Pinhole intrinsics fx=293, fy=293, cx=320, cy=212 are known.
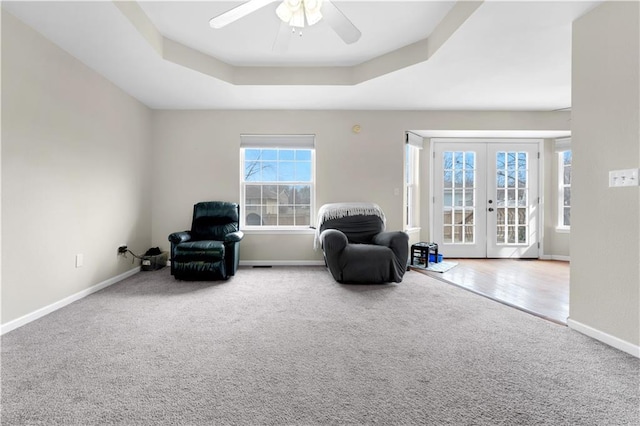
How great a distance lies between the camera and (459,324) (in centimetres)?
221

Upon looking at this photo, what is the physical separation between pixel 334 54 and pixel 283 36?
3.87 feet

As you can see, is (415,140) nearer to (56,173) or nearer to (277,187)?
(277,187)

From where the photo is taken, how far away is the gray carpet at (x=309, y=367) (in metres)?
1.26

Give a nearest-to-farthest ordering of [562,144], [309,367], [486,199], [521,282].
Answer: [309,367], [521,282], [562,144], [486,199]

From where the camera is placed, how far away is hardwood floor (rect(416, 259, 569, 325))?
8.60 ft

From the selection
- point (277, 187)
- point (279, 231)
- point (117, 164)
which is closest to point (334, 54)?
point (277, 187)

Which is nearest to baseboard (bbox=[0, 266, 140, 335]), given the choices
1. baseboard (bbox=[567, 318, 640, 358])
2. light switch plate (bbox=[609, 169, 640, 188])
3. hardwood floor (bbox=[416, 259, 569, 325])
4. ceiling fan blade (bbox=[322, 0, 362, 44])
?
ceiling fan blade (bbox=[322, 0, 362, 44])

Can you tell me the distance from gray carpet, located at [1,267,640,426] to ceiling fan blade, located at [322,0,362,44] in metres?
2.12

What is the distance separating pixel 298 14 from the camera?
78.4 inches

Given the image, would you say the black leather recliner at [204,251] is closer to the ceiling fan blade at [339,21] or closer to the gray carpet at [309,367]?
the gray carpet at [309,367]

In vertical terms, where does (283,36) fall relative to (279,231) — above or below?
above

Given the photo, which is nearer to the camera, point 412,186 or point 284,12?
point 284,12

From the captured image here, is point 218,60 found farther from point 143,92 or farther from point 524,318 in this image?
point 524,318

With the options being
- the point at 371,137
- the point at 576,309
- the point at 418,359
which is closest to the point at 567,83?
the point at 371,137
